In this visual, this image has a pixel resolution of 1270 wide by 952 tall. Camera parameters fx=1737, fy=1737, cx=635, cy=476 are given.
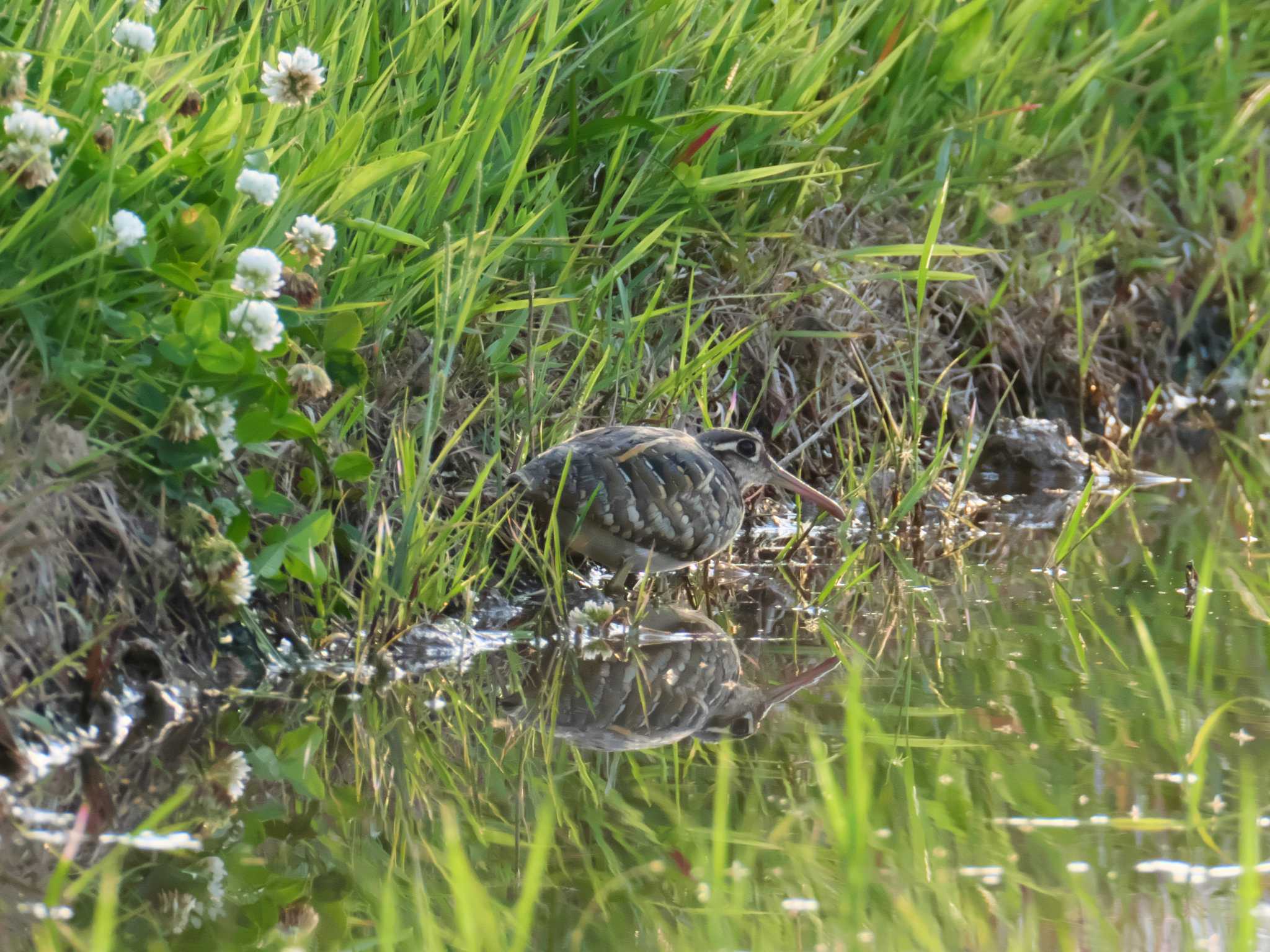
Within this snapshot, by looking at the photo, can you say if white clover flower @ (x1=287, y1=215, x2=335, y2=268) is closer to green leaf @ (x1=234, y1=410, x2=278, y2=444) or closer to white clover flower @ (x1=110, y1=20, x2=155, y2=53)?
green leaf @ (x1=234, y1=410, x2=278, y2=444)

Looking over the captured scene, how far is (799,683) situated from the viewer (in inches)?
136

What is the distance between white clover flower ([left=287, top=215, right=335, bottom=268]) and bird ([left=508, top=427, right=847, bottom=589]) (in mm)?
826

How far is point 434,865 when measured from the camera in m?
2.45

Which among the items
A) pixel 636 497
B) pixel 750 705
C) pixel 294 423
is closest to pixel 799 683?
pixel 750 705

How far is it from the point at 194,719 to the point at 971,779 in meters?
1.36

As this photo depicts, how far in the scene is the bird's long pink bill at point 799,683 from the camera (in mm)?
3330

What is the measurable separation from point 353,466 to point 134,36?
0.93 metres

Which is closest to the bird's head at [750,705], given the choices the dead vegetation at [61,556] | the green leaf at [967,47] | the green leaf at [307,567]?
the green leaf at [307,567]

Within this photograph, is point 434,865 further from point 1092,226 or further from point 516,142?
point 1092,226

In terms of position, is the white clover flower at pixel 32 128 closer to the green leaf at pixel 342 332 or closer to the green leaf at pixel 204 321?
the green leaf at pixel 204 321

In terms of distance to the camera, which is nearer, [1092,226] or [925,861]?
[925,861]

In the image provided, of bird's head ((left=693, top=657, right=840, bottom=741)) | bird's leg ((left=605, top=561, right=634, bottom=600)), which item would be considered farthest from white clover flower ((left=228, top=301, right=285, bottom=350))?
bird's leg ((left=605, top=561, right=634, bottom=600))

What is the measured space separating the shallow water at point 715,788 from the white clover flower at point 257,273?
75cm

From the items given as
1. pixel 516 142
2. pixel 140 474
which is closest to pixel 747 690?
pixel 140 474
